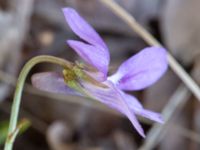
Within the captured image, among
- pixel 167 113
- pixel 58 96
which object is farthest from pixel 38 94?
pixel 167 113

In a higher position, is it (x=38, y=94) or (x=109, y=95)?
(x=109, y=95)

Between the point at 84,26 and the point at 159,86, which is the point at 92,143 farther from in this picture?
the point at 84,26

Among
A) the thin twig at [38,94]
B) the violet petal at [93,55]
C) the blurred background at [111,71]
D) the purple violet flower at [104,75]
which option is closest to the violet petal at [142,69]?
the purple violet flower at [104,75]

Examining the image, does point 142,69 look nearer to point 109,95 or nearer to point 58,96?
point 109,95

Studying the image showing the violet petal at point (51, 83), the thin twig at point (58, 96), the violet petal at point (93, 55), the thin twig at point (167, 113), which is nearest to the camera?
the violet petal at point (93, 55)

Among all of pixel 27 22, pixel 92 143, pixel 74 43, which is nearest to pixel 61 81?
pixel 74 43

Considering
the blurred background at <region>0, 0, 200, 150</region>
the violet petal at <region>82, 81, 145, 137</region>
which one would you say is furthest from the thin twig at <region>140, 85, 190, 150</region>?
the violet petal at <region>82, 81, 145, 137</region>

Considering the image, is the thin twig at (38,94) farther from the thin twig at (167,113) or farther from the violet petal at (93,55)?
the violet petal at (93,55)
